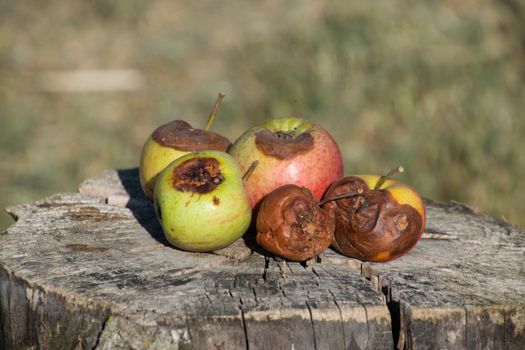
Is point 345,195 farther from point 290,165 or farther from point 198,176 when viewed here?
point 198,176

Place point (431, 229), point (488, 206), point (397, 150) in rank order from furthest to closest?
point (397, 150), point (488, 206), point (431, 229)

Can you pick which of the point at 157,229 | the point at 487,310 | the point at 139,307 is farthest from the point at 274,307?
the point at 157,229

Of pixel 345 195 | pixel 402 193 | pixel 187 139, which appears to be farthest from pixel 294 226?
pixel 187 139

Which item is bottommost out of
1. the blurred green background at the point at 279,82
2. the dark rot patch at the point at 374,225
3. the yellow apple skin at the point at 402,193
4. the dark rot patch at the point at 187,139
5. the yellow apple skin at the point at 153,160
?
the dark rot patch at the point at 374,225

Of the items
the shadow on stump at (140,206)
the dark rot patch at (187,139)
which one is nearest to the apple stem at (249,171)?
the dark rot patch at (187,139)

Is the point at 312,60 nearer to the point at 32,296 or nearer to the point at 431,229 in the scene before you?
the point at 431,229

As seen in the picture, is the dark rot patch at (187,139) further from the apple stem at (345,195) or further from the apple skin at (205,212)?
the apple stem at (345,195)
